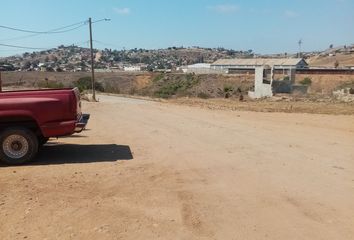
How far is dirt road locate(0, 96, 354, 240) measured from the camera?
19.6 ft

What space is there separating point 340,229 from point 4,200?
14.6 ft

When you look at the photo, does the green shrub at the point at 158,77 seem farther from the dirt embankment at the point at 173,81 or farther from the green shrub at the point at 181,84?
the green shrub at the point at 181,84

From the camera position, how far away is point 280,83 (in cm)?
5894

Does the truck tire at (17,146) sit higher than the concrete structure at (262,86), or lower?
higher

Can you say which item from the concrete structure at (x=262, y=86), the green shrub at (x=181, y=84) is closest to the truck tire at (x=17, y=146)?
the concrete structure at (x=262, y=86)

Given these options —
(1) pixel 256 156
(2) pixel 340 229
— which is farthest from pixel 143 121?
(2) pixel 340 229

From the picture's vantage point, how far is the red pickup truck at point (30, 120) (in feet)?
33.4

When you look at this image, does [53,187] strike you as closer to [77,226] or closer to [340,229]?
[77,226]

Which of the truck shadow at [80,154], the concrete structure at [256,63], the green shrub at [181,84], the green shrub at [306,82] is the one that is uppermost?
the truck shadow at [80,154]

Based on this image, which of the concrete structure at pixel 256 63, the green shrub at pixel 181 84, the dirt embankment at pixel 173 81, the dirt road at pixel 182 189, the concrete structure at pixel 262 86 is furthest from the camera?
the concrete structure at pixel 256 63

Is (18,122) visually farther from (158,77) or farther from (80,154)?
(158,77)

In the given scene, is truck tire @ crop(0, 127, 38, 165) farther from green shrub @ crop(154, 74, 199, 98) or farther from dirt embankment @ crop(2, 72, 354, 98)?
green shrub @ crop(154, 74, 199, 98)

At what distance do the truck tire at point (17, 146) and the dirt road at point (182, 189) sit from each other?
35 centimetres

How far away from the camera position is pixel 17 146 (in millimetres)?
10266
